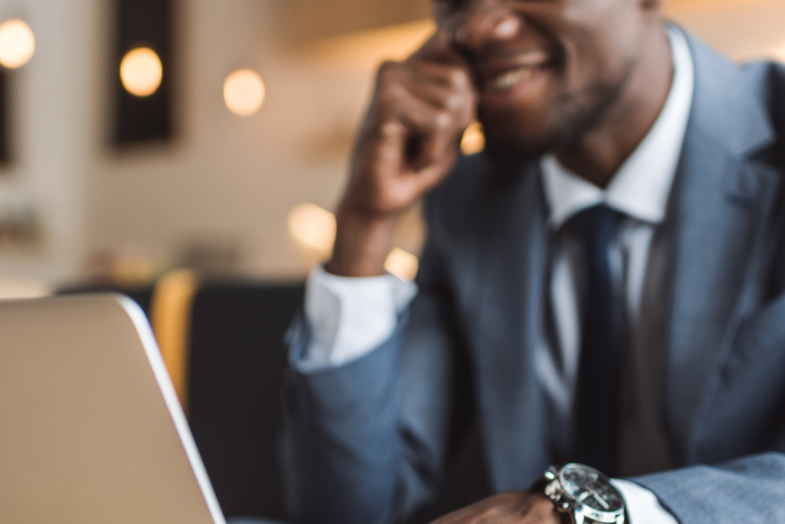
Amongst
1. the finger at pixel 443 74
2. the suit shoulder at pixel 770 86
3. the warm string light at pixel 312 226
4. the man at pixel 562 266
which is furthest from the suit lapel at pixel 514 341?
the warm string light at pixel 312 226

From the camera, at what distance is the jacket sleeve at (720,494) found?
0.50 m

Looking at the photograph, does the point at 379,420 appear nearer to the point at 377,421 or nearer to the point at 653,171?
the point at 377,421

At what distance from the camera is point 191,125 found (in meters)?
3.35

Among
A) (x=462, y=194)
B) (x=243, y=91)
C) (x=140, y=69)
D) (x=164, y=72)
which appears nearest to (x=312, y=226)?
(x=243, y=91)

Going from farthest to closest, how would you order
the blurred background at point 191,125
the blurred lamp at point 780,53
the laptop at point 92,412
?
the blurred background at point 191,125 → the blurred lamp at point 780,53 → the laptop at point 92,412

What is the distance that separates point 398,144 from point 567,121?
0.82ft

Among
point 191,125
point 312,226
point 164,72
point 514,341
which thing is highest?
point 164,72

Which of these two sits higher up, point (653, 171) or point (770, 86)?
point (770, 86)

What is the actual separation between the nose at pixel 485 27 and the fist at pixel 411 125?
2 centimetres

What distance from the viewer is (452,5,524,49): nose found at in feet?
2.78

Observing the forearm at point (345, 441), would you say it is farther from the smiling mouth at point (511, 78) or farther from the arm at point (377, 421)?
the smiling mouth at point (511, 78)

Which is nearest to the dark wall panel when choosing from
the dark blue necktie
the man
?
the man

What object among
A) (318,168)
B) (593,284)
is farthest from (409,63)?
(318,168)

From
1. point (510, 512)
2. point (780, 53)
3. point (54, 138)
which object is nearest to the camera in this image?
point (510, 512)
